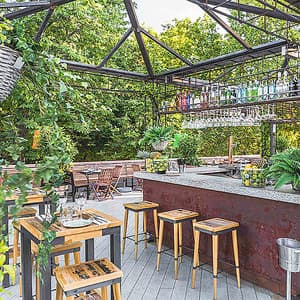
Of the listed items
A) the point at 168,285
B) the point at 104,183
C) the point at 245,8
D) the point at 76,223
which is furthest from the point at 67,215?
the point at 104,183

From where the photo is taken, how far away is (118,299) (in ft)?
8.15

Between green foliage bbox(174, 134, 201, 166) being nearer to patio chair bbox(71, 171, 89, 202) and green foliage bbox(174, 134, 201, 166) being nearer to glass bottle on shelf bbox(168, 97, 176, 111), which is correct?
glass bottle on shelf bbox(168, 97, 176, 111)

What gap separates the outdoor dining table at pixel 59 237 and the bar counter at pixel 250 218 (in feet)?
4.92

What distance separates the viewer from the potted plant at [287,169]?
117 inches

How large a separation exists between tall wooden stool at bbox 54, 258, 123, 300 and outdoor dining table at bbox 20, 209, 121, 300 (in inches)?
4.5

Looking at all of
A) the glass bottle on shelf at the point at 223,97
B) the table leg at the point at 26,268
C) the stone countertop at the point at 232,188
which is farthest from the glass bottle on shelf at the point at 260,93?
the table leg at the point at 26,268

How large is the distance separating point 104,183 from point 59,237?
6.40m

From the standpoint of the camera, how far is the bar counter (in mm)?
3277

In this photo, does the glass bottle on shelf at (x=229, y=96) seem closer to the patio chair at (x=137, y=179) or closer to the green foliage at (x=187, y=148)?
the green foliage at (x=187, y=148)

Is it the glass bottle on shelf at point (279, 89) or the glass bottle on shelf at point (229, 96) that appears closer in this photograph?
the glass bottle on shelf at point (279, 89)

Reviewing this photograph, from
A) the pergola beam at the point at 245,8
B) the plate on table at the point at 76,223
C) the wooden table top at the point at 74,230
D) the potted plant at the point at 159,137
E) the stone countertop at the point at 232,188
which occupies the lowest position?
the wooden table top at the point at 74,230

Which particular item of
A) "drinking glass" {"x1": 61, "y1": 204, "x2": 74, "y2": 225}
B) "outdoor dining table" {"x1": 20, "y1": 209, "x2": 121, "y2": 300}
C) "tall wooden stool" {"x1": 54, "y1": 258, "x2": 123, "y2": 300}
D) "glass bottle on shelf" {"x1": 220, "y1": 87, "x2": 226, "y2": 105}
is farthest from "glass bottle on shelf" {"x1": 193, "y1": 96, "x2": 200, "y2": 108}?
"tall wooden stool" {"x1": 54, "y1": 258, "x2": 123, "y2": 300}

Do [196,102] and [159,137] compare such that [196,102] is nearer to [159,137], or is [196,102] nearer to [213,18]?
[159,137]

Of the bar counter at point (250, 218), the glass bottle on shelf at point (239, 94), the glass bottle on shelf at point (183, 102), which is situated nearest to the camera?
the bar counter at point (250, 218)
